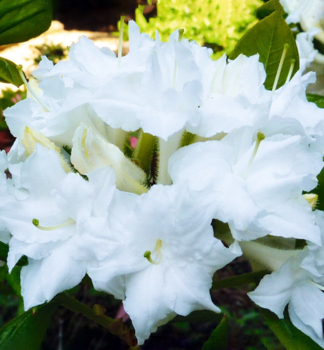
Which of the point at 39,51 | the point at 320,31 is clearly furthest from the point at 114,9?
the point at 320,31

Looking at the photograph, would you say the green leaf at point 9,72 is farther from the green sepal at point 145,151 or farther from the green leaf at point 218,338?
the green leaf at point 218,338

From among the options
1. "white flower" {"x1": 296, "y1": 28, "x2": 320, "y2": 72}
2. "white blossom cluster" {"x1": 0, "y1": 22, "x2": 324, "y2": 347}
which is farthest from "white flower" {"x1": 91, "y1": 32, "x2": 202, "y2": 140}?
"white flower" {"x1": 296, "y1": 28, "x2": 320, "y2": 72}

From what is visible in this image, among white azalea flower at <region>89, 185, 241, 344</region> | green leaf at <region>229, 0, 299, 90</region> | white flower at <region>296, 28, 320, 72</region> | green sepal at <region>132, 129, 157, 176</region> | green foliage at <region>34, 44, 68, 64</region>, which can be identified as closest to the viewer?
white azalea flower at <region>89, 185, 241, 344</region>

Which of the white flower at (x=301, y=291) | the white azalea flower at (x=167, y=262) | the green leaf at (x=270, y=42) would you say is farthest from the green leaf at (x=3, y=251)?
the green leaf at (x=270, y=42)

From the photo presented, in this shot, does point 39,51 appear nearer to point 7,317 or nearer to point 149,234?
point 7,317

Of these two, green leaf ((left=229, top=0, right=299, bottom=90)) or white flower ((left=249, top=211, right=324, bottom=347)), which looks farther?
green leaf ((left=229, top=0, right=299, bottom=90))

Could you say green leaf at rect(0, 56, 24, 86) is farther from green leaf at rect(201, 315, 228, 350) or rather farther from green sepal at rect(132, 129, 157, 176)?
green leaf at rect(201, 315, 228, 350)

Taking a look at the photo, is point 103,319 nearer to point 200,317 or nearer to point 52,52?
point 200,317
